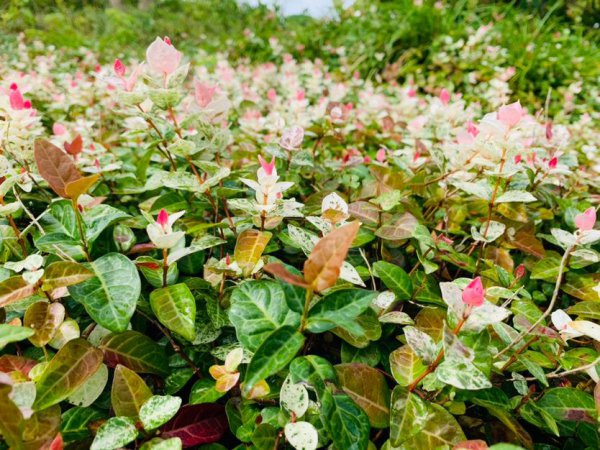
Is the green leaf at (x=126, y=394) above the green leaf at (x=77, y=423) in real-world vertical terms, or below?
above

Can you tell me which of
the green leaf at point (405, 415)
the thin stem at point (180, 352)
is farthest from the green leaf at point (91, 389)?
the green leaf at point (405, 415)

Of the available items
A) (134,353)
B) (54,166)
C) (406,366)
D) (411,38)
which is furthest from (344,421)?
(411,38)

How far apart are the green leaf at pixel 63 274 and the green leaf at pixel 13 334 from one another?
0.10 m

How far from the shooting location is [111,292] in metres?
0.71

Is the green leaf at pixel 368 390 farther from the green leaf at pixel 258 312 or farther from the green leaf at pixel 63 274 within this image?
the green leaf at pixel 63 274

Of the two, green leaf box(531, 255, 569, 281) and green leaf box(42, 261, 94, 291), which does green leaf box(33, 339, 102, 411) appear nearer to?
green leaf box(42, 261, 94, 291)

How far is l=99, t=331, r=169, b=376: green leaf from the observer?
75 centimetres

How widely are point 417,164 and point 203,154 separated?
26.9 inches

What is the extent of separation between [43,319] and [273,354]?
434 mm

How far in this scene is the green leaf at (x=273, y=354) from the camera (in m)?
0.56

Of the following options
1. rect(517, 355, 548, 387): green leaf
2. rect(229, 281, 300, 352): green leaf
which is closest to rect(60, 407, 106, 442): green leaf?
rect(229, 281, 300, 352): green leaf

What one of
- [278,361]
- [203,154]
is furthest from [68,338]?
[203,154]

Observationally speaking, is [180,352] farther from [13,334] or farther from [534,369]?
[534,369]

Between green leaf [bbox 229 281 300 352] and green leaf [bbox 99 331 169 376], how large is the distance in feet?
0.68
